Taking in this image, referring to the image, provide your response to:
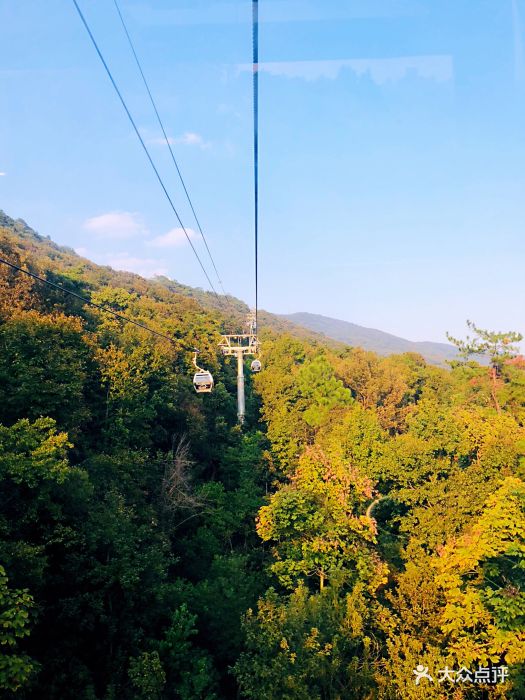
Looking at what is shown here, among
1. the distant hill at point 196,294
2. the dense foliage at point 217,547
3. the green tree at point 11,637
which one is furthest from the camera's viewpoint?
the distant hill at point 196,294

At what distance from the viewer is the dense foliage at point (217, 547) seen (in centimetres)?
903

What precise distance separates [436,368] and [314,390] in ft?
67.8

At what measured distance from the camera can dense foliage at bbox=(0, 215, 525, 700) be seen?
29.6 ft

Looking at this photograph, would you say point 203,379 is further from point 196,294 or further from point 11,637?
point 196,294

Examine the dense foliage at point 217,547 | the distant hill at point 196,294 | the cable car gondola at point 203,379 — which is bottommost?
the dense foliage at point 217,547

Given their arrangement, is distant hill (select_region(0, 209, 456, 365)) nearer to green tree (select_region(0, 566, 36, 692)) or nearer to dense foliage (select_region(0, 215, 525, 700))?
dense foliage (select_region(0, 215, 525, 700))

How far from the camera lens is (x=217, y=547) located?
51.6 feet

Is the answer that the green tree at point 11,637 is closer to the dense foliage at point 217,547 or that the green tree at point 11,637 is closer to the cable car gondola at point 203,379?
the dense foliage at point 217,547

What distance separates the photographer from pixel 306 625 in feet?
31.3

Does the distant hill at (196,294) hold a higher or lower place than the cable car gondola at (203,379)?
higher

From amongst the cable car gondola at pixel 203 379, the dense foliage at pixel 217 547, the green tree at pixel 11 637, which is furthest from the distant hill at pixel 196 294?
the green tree at pixel 11 637

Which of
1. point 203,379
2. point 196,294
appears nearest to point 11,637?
point 203,379

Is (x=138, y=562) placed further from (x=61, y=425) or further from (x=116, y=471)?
(x=61, y=425)

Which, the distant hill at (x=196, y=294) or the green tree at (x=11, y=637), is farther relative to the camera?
the distant hill at (x=196, y=294)
